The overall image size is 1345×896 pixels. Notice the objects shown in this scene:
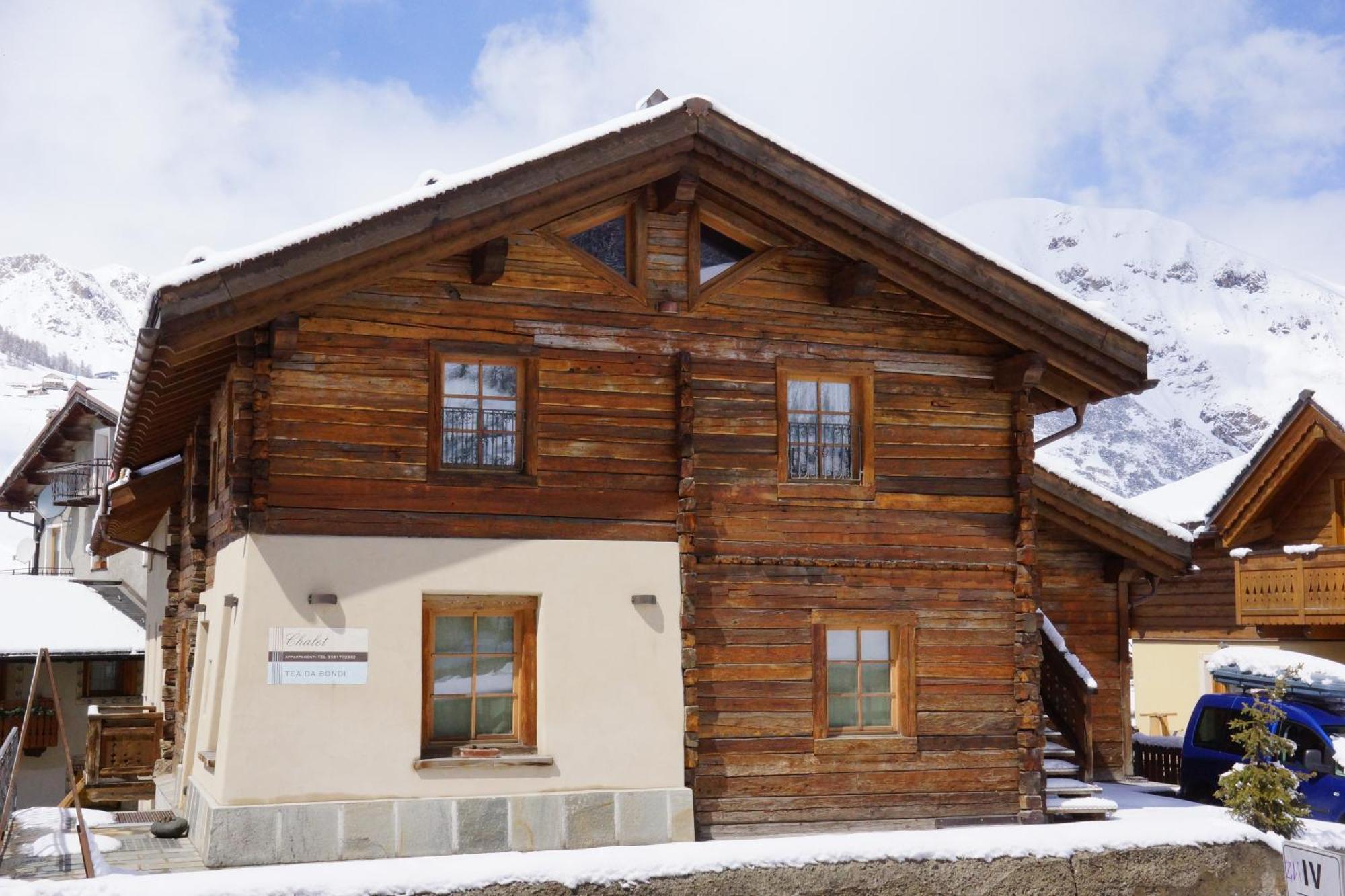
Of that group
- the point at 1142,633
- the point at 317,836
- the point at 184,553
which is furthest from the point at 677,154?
the point at 1142,633

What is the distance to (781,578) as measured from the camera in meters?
15.0

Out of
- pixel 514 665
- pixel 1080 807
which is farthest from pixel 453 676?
pixel 1080 807

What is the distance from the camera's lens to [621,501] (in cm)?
1453

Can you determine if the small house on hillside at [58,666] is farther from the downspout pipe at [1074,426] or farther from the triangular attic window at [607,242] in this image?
the downspout pipe at [1074,426]

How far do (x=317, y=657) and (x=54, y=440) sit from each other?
24860 mm

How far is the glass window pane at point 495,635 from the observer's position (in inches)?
553

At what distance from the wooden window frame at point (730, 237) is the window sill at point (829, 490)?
82.2 inches

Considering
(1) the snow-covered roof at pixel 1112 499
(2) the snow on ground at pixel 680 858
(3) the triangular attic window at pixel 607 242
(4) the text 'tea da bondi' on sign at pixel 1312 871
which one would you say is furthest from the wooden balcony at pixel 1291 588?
(4) the text 'tea da bondi' on sign at pixel 1312 871

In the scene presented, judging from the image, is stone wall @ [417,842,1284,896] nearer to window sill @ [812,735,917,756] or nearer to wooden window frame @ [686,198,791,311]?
Answer: window sill @ [812,735,917,756]

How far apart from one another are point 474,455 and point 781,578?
3.35 metres

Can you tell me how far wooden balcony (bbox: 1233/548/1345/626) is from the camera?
24969mm

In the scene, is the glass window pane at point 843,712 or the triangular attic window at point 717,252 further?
the triangular attic window at point 717,252

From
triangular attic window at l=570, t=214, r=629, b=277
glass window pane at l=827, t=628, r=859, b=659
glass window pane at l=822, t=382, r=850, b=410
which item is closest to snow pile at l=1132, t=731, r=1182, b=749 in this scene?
glass window pane at l=827, t=628, r=859, b=659

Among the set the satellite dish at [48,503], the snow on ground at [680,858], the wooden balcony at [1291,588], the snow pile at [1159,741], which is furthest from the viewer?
the satellite dish at [48,503]
